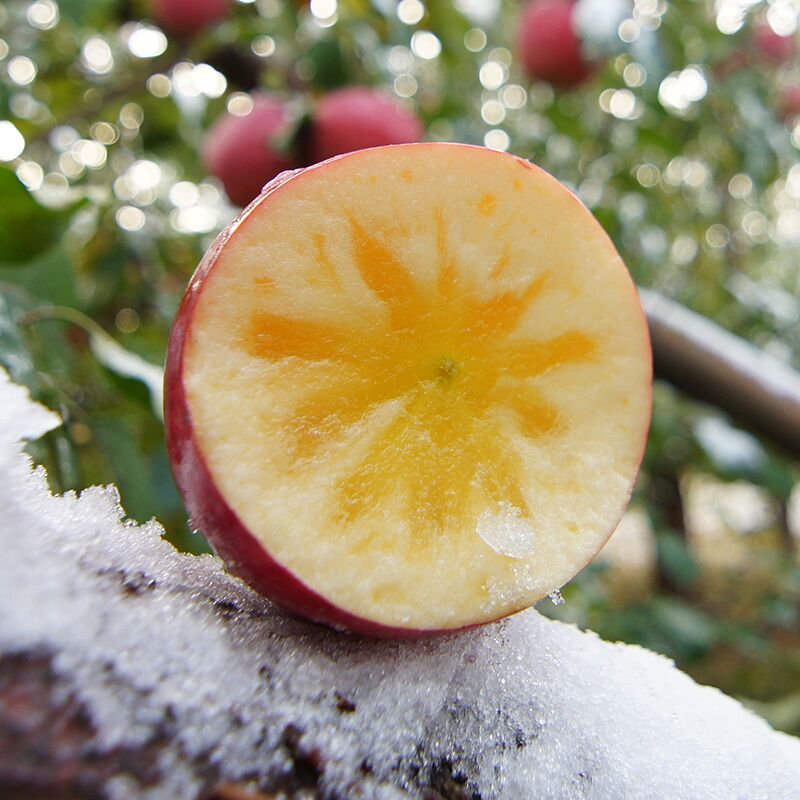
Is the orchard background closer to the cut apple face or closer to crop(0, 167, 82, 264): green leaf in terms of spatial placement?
crop(0, 167, 82, 264): green leaf

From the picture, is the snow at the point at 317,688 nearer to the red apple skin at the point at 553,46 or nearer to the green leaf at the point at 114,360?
the green leaf at the point at 114,360

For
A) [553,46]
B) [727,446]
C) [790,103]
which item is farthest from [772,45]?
[727,446]

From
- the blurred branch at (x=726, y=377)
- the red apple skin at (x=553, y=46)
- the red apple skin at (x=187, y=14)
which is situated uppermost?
the red apple skin at (x=187, y=14)

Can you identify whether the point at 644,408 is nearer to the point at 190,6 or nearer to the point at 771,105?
the point at 190,6

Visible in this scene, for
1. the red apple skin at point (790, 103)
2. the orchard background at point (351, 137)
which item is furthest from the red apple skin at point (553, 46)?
the red apple skin at point (790, 103)

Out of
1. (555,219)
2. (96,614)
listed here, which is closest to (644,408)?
(555,219)

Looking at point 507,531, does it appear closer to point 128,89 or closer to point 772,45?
point 128,89
